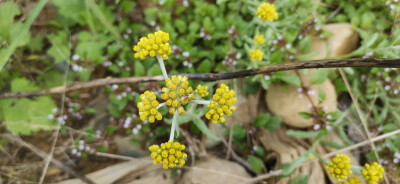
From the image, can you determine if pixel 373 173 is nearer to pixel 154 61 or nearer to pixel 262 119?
pixel 262 119

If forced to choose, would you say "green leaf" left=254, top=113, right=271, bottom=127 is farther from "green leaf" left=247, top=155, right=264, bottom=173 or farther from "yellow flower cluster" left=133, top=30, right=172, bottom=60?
"yellow flower cluster" left=133, top=30, right=172, bottom=60

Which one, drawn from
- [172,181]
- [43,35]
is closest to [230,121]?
[172,181]

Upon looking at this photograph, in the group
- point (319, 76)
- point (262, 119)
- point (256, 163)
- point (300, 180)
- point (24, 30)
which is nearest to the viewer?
point (300, 180)

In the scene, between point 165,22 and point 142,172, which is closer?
point 142,172

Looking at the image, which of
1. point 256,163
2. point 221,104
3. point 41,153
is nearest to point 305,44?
point 256,163

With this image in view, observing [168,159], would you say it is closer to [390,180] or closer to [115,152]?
[115,152]

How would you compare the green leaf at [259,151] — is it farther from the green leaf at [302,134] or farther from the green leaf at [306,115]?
the green leaf at [306,115]

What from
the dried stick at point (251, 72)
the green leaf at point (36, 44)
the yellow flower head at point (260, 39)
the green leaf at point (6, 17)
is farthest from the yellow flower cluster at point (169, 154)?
the green leaf at point (36, 44)
